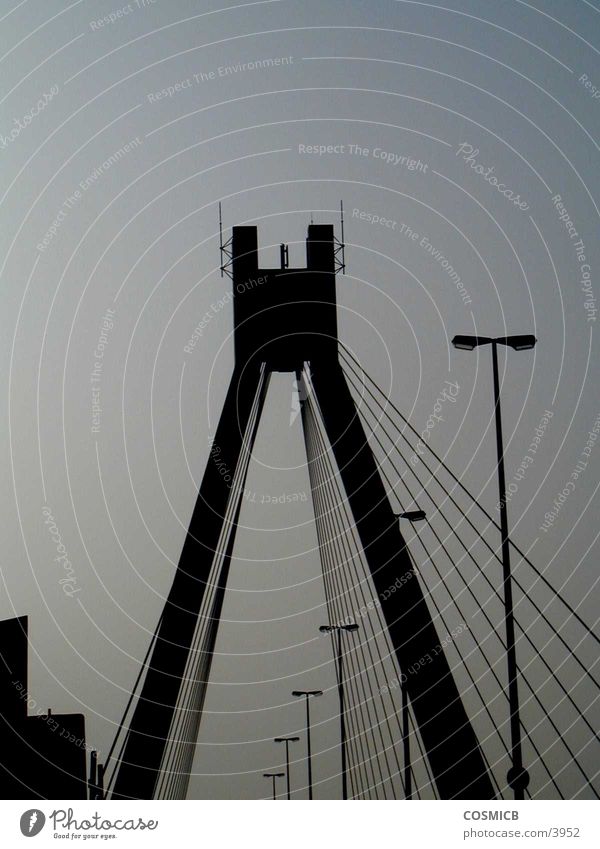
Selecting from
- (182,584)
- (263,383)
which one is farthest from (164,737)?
(263,383)

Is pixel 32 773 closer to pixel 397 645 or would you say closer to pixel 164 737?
pixel 164 737

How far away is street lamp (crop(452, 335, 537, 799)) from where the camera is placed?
14656 millimetres

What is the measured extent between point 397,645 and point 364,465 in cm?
219

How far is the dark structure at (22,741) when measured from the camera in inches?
669

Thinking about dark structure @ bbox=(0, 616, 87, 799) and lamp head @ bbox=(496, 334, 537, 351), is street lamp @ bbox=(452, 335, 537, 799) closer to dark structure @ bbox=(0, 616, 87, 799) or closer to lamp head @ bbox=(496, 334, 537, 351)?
lamp head @ bbox=(496, 334, 537, 351)

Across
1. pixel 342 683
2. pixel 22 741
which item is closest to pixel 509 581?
pixel 22 741

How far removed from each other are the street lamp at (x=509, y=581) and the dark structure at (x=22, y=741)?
6.07 metres
